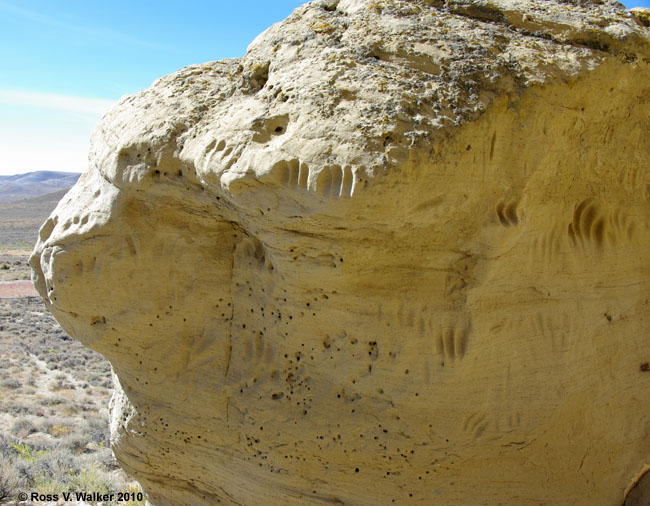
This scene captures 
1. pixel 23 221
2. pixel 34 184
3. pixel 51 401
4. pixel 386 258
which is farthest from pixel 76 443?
pixel 34 184

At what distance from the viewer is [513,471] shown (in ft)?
10.6

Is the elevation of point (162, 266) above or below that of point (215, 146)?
below

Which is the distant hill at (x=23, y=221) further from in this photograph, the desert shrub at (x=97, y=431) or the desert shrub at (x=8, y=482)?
the desert shrub at (x=8, y=482)

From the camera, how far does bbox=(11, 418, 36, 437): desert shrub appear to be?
7.95 meters

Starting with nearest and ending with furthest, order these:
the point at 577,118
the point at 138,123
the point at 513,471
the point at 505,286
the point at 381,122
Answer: the point at 381,122, the point at 577,118, the point at 505,286, the point at 513,471, the point at 138,123

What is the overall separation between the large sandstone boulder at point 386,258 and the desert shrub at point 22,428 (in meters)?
5.17

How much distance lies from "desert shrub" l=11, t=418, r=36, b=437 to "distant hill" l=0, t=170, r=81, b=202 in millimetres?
114707

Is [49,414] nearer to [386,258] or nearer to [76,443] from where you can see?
[76,443]

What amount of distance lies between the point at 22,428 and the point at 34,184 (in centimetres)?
15654

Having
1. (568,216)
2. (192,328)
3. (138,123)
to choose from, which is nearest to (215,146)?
(138,123)

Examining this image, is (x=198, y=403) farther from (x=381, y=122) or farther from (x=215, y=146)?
(x=381, y=122)

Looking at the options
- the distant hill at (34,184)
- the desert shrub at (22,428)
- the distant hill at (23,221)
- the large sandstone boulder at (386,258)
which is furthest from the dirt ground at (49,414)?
the distant hill at (34,184)

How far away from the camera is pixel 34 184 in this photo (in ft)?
477

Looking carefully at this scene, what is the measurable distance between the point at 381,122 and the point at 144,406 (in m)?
2.69
